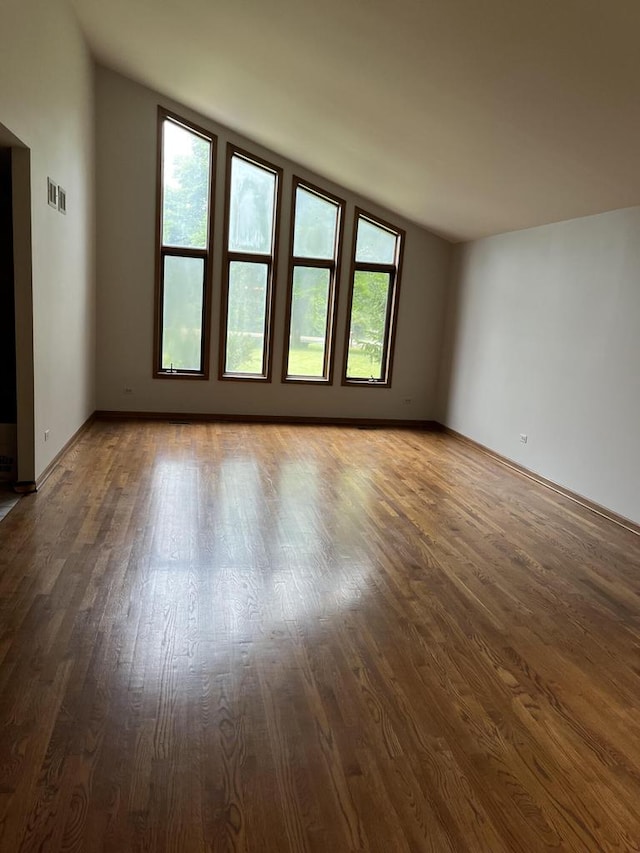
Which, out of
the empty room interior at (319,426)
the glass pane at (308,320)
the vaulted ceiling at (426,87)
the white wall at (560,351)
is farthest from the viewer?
the glass pane at (308,320)

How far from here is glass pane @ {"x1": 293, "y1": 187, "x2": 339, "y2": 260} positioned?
7.40m

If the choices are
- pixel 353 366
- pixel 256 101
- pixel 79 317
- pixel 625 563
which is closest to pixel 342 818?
pixel 625 563

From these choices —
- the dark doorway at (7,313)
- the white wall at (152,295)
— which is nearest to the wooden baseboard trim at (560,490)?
the white wall at (152,295)

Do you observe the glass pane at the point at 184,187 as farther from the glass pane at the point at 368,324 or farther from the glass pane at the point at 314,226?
the glass pane at the point at 368,324

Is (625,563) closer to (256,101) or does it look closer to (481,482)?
(481,482)

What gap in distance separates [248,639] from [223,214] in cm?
560

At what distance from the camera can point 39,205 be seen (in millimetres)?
4250

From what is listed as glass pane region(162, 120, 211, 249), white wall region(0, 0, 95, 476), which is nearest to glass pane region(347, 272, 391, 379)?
glass pane region(162, 120, 211, 249)

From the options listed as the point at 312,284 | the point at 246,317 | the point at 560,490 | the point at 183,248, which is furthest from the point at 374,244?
the point at 560,490

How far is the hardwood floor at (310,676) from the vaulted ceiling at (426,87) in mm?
2580

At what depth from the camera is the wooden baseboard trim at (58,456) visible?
4.52 meters

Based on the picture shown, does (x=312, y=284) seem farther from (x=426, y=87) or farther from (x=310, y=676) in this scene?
(x=310, y=676)

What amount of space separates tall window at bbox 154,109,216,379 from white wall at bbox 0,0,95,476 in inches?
31.5

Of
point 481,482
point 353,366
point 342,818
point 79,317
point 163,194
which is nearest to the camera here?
point 342,818
